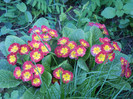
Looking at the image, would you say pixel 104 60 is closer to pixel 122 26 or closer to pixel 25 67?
pixel 25 67

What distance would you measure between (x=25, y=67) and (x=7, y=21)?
1295 millimetres

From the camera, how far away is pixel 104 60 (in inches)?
63.8

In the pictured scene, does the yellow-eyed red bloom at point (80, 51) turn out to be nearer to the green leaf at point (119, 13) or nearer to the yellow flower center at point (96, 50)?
the yellow flower center at point (96, 50)

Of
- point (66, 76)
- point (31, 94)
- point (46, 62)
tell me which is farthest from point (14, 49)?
point (66, 76)

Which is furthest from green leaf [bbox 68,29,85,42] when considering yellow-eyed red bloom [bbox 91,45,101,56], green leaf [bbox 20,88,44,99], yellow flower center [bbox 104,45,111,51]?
green leaf [bbox 20,88,44,99]

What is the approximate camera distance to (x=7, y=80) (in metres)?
1.73

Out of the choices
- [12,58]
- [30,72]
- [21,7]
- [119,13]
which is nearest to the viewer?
[30,72]

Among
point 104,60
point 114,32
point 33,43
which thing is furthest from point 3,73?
point 114,32

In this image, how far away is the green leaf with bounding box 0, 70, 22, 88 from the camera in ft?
5.51

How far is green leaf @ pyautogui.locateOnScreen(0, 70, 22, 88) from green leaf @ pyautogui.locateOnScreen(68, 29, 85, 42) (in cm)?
77

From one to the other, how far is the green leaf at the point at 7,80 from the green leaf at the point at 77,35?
77 cm

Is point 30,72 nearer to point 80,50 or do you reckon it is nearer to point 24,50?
point 24,50

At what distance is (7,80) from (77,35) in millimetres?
894

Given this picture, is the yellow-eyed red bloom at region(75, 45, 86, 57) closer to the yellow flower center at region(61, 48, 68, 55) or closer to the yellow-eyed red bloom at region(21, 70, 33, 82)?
the yellow flower center at region(61, 48, 68, 55)
